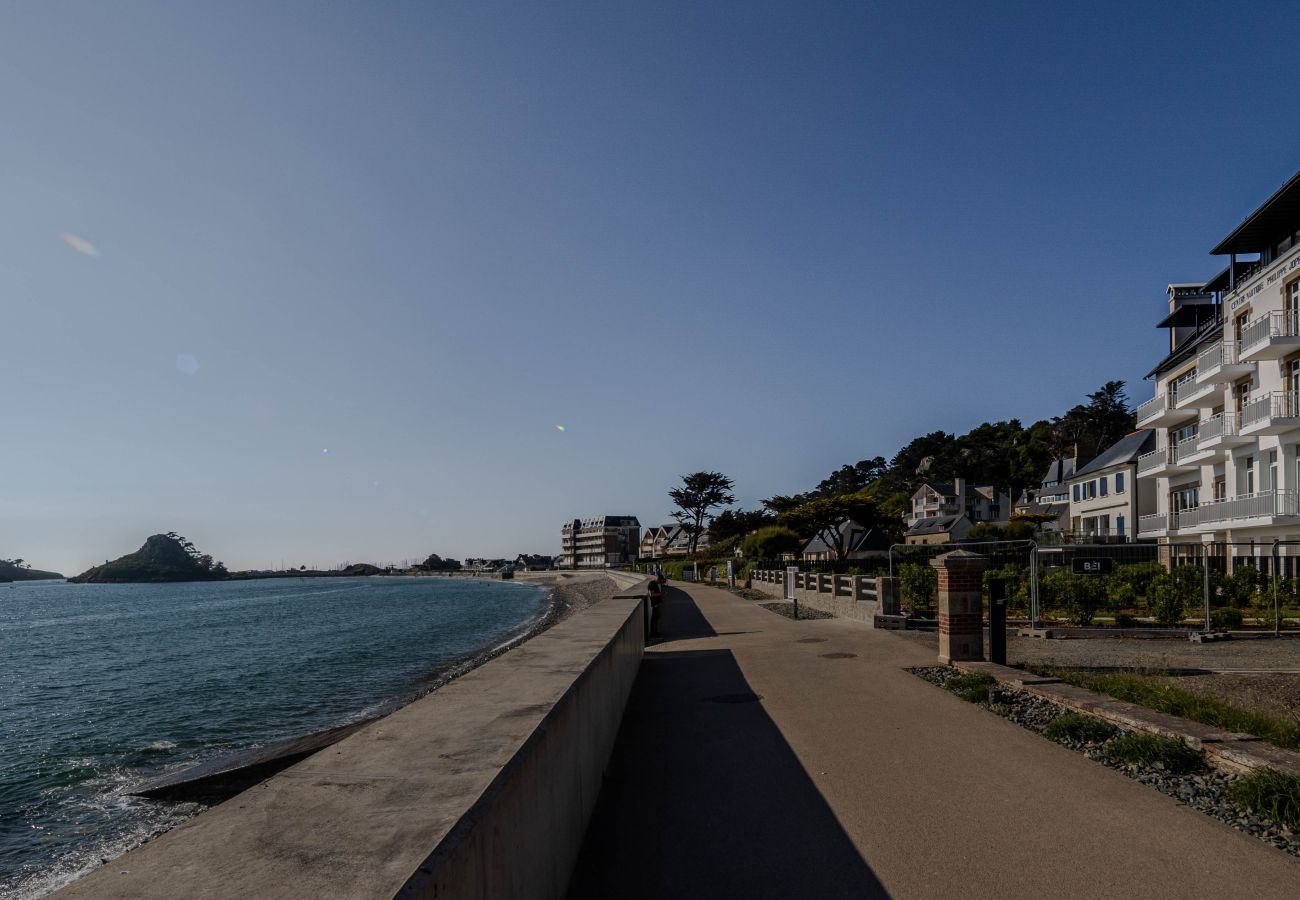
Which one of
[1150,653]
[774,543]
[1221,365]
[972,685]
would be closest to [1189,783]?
[972,685]

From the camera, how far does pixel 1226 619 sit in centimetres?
1602

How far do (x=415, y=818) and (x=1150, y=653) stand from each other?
14.5m

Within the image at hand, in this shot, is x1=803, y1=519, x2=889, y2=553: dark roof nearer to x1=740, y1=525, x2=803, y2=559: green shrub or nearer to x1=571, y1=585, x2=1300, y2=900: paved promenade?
x1=740, y1=525, x2=803, y2=559: green shrub

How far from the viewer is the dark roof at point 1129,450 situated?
4185 centimetres

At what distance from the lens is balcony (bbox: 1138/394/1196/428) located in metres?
36.2

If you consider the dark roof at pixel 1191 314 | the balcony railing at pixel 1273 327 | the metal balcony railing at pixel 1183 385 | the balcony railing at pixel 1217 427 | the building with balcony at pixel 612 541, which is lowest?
the building with balcony at pixel 612 541

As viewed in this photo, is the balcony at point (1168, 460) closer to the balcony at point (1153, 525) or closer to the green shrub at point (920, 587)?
the balcony at point (1153, 525)

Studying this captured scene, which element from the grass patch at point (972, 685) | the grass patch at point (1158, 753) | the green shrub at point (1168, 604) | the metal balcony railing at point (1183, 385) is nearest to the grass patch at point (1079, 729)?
the grass patch at point (1158, 753)

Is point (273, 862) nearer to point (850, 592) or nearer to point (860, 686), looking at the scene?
point (860, 686)

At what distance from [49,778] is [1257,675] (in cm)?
1967

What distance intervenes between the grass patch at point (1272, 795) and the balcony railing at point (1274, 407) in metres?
28.7

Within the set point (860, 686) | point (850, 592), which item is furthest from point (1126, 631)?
point (860, 686)

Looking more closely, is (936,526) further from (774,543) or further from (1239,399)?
(1239,399)

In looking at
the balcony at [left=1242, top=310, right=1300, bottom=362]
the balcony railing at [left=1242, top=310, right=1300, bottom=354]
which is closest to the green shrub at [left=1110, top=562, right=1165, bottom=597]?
the balcony at [left=1242, top=310, right=1300, bottom=362]
